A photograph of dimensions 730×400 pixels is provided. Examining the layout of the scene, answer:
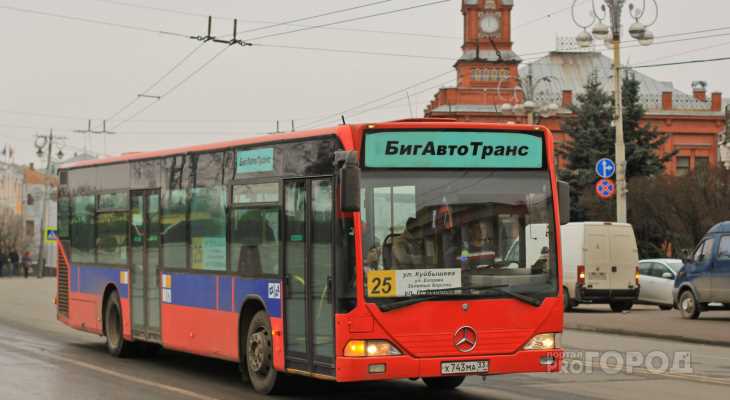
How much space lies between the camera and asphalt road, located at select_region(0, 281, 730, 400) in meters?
13.1

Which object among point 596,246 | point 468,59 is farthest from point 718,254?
point 468,59

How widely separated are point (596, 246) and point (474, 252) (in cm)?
1971

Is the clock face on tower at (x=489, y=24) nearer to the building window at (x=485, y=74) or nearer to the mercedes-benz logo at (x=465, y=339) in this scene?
the building window at (x=485, y=74)

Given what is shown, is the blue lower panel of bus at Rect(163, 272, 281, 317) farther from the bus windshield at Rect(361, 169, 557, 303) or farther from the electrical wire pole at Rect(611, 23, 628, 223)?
the electrical wire pole at Rect(611, 23, 628, 223)

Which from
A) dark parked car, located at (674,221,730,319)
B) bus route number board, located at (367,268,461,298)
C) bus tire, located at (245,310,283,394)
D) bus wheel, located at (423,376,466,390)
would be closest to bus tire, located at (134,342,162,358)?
bus tire, located at (245,310,283,394)

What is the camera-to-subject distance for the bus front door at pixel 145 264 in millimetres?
16609

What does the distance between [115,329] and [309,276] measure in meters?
6.78

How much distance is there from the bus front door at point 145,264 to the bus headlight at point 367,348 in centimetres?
556

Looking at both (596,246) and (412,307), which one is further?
A: (596,246)

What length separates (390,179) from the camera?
38.7 feet

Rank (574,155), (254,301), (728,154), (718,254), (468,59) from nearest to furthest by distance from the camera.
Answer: (254,301)
(718,254)
(574,155)
(468,59)
(728,154)

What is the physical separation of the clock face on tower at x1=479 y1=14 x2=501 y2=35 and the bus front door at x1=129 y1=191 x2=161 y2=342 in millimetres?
63356

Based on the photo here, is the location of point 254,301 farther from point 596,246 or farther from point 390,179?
point 596,246

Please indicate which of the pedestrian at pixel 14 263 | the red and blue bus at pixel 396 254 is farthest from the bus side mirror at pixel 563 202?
the pedestrian at pixel 14 263
